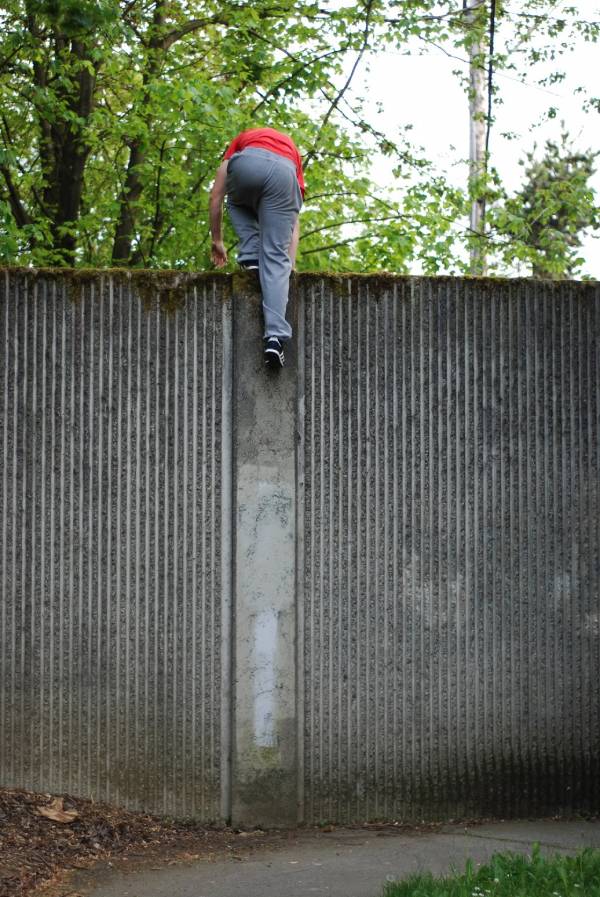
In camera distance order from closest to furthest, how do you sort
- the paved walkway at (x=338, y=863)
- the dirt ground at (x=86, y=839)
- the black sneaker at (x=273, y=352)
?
the paved walkway at (x=338, y=863)
the dirt ground at (x=86, y=839)
the black sneaker at (x=273, y=352)

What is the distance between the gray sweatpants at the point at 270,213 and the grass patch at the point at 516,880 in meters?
2.77

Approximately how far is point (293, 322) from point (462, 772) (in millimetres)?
2584

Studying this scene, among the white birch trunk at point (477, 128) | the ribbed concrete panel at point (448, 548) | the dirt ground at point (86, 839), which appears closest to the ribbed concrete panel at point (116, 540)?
the dirt ground at point (86, 839)

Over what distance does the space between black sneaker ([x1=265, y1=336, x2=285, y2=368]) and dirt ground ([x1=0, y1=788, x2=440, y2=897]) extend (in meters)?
2.43

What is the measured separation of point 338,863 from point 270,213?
329cm

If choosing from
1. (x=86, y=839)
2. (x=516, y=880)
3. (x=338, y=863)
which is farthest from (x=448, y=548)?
(x=86, y=839)

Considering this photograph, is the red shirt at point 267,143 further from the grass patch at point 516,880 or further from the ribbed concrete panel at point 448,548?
the grass patch at point 516,880

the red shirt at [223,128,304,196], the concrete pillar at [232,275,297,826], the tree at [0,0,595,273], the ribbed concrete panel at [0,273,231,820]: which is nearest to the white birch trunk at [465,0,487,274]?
the tree at [0,0,595,273]

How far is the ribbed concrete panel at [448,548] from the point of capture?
6020 mm

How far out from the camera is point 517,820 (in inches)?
238

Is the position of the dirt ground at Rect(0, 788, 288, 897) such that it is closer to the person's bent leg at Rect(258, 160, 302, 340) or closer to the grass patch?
the grass patch

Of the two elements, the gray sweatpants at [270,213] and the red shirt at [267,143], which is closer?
the gray sweatpants at [270,213]

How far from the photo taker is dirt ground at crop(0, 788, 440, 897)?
16.1ft

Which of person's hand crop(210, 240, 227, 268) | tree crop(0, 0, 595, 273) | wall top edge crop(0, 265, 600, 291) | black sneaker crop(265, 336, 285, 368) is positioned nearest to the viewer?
black sneaker crop(265, 336, 285, 368)
